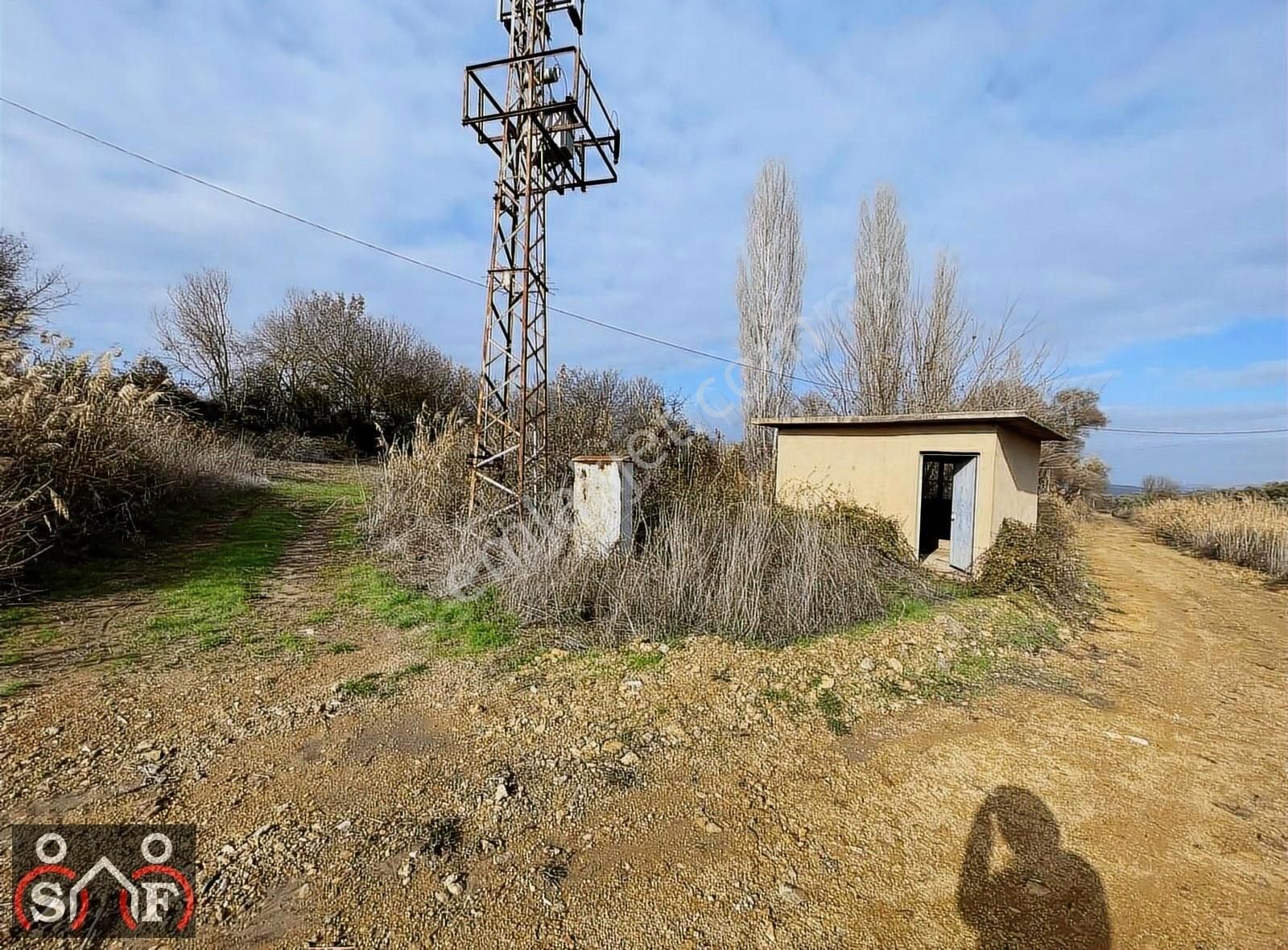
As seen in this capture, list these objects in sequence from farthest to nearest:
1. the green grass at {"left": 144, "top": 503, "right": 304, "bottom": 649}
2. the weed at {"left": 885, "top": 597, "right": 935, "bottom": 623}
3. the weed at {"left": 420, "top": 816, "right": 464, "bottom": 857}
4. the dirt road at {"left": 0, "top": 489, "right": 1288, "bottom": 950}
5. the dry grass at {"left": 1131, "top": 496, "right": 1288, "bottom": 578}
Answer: the dry grass at {"left": 1131, "top": 496, "right": 1288, "bottom": 578}, the weed at {"left": 885, "top": 597, "right": 935, "bottom": 623}, the green grass at {"left": 144, "top": 503, "right": 304, "bottom": 649}, the weed at {"left": 420, "top": 816, "right": 464, "bottom": 857}, the dirt road at {"left": 0, "top": 489, "right": 1288, "bottom": 950}

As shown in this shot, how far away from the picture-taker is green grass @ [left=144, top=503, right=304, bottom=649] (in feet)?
12.6

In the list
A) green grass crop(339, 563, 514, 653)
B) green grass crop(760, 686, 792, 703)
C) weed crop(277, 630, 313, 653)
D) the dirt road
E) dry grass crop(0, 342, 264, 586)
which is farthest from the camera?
dry grass crop(0, 342, 264, 586)

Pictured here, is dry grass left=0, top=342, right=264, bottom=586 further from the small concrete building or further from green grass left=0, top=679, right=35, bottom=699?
the small concrete building

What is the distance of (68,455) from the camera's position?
4.89 m

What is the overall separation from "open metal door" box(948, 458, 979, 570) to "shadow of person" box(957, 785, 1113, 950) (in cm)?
533

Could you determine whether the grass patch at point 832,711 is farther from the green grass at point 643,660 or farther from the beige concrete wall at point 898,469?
the beige concrete wall at point 898,469

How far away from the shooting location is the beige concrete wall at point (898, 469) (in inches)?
277

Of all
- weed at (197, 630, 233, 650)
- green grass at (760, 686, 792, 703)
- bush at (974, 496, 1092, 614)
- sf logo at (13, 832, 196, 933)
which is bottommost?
sf logo at (13, 832, 196, 933)

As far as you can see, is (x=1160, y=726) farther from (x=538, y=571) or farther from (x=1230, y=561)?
(x=1230, y=561)

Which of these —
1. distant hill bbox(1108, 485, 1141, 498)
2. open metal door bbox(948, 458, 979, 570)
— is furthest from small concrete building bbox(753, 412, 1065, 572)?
distant hill bbox(1108, 485, 1141, 498)

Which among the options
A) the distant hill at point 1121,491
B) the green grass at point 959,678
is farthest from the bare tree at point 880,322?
the distant hill at point 1121,491

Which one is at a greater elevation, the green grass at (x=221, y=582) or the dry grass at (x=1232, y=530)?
the dry grass at (x=1232, y=530)

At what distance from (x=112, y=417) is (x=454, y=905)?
644 centimetres

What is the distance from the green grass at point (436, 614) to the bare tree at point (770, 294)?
9.10 m
